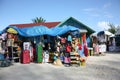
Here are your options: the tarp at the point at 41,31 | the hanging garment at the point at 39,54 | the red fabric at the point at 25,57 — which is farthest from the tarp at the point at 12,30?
the hanging garment at the point at 39,54

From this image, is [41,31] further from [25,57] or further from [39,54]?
[25,57]

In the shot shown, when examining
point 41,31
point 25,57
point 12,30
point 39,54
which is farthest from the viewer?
point 12,30

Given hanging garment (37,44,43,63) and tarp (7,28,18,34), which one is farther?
tarp (7,28,18,34)

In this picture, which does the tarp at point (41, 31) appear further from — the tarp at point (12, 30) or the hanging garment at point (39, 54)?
the hanging garment at point (39, 54)

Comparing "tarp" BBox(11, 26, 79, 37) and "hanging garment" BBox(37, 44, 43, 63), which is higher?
"tarp" BBox(11, 26, 79, 37)

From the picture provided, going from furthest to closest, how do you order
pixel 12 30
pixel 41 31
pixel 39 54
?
pixel 12 30, pixel 41 31, pixel 39 54

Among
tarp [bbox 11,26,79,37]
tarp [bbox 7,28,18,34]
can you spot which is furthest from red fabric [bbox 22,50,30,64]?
tarp [bbox 7,28,18,34]

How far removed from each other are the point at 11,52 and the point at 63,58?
168 inches

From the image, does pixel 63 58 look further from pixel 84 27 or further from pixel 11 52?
pixel 84 27

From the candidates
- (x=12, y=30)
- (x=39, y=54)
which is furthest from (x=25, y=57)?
(x=12, y=30)

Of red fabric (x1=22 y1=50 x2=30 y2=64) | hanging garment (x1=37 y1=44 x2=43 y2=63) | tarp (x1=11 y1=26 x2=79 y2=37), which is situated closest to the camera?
red fabric (x1=22 y1=50 x2=30 y2=64)

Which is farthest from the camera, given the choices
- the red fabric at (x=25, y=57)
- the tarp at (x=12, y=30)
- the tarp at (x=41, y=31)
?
the tarp at (x=12, y=30)

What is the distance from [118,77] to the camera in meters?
11.6

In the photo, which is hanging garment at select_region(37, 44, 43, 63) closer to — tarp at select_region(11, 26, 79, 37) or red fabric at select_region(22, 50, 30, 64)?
red fabric at select_region(22, 50, 30, 64)
